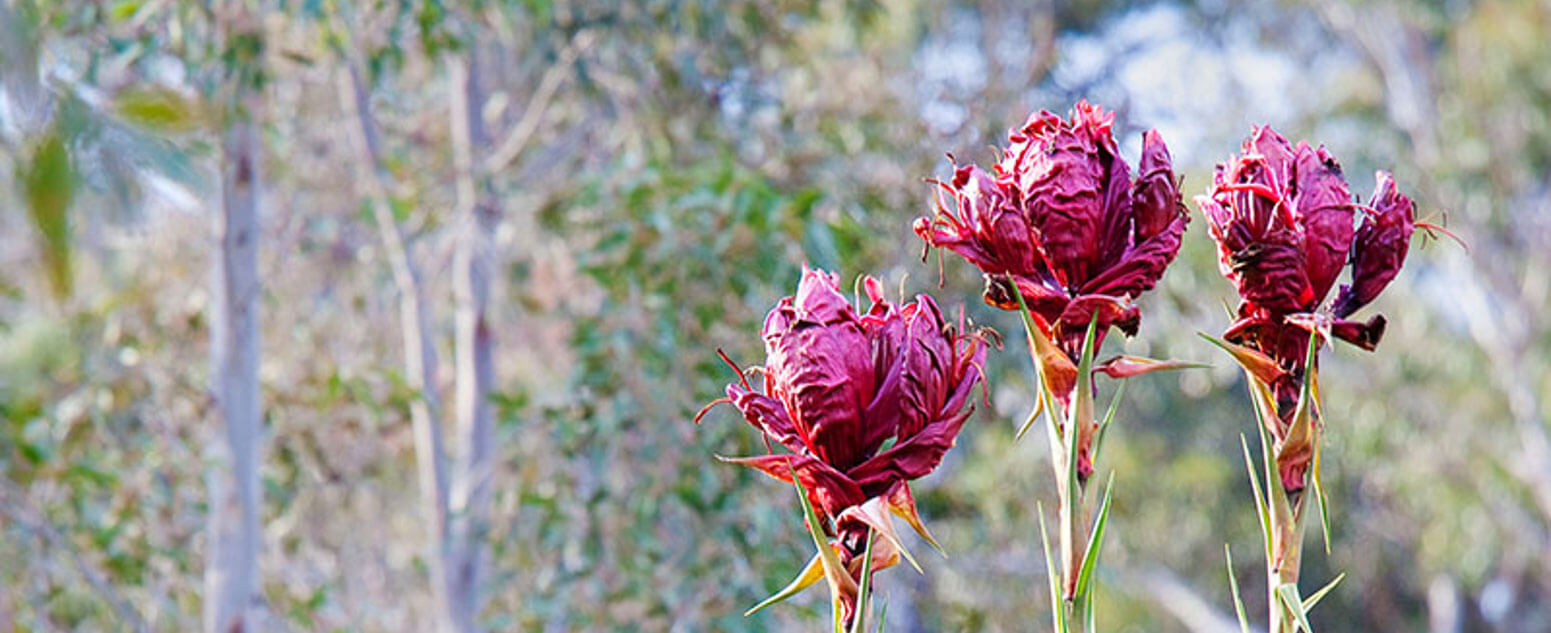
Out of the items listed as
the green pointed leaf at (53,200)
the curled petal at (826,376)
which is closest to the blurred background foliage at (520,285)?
the green pointed leaf at (53,200)

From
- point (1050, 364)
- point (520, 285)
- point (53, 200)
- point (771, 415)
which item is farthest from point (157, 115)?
point (520, 285)

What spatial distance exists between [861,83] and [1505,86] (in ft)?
17.8

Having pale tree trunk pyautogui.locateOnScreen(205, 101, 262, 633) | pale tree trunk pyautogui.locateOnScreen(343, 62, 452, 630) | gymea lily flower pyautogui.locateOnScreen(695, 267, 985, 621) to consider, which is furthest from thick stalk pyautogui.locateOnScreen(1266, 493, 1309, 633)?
pale tree trunk pyautogui.locateOnScreen(343, 62, 452, 630)

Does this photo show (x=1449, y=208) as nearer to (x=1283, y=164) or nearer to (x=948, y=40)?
(x=948, y=40)

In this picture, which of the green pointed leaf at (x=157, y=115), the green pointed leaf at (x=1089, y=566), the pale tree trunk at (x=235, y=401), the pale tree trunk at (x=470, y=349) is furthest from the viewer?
the pale tree trunk at (x=470, y=349)

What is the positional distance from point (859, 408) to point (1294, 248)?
1.06ft

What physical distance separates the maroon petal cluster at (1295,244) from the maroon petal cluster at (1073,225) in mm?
66

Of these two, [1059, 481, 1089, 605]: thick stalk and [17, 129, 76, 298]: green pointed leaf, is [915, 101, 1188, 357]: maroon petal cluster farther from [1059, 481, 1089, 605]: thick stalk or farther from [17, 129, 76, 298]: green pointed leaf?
[17, 129, 76, 298]: green pointed leaf

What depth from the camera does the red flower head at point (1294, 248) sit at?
1146mm

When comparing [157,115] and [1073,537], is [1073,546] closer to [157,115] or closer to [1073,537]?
[1073,537]

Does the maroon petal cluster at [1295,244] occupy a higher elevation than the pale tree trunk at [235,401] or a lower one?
higher

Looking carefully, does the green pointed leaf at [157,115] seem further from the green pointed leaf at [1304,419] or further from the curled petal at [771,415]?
the green pointed leaf at [1304,419]

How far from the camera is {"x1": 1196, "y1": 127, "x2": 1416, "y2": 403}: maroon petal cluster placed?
3.76 feet

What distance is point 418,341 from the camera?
14.5 feet
